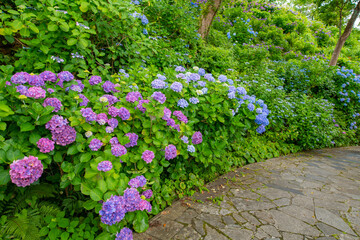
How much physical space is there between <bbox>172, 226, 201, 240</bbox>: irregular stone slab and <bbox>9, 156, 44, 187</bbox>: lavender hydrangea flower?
1.23 m

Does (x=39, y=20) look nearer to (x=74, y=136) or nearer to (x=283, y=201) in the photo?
(x=74, y=136)

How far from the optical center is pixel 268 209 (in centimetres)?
241

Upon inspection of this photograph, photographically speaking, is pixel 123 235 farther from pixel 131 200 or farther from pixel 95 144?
pixel 95 144

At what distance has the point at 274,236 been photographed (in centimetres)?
199

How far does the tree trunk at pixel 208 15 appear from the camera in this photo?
5.58 metres

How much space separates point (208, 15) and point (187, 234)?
17.4 feet

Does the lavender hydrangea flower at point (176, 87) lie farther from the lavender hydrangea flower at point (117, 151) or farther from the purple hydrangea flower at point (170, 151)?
the lavender hydrangea flower at point (117, 151)

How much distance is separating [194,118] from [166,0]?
13.3 feet

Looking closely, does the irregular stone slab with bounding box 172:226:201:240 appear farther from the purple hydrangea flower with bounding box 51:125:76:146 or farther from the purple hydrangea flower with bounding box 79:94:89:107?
the purple hydrangea flower with bounding box 79:94:89:107

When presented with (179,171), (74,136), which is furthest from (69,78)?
(179,171)

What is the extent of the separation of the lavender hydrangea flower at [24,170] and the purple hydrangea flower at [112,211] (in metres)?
0.48

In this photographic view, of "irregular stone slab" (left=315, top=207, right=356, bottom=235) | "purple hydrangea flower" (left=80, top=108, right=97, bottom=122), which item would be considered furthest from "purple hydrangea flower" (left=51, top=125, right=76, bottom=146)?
"irregular stone slab" (left=315, top=207, right=356, bottom=235)

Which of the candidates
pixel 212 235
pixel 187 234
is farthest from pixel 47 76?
pixel 212 235

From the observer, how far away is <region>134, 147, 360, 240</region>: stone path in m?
2.01
